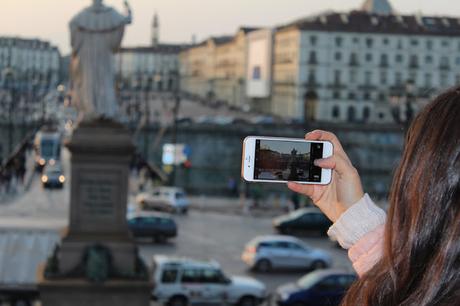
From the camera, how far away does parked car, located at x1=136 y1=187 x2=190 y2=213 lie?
31.8 meters

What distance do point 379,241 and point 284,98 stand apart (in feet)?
312

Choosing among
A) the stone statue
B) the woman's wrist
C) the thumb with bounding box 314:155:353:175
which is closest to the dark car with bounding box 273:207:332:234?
the stone statue

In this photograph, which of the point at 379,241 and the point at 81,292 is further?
the point at 81,292

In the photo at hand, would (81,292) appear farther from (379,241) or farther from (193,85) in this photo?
(193,85)

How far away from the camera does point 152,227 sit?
24.8m

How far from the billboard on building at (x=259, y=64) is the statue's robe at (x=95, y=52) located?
90765 millimetres

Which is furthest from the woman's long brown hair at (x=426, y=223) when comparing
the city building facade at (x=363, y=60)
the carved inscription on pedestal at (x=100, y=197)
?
the city building facade at (x=363, y=60)

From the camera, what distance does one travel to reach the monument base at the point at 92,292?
36.5 ft

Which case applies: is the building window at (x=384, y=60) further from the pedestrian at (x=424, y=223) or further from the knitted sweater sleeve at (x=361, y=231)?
the pedestrian at (x=424, y=223)

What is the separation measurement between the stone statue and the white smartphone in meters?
10.1

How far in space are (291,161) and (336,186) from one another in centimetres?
10

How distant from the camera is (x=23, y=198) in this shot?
33.6 m

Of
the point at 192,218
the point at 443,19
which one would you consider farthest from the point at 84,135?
the point at 443,19

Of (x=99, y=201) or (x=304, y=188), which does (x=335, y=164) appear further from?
(x=99, y=201)
